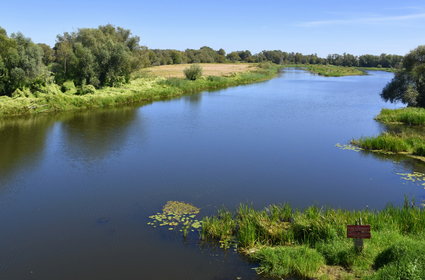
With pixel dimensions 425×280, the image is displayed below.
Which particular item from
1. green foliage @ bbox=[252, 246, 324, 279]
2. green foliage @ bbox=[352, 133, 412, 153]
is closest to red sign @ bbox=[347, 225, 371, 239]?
green foliage @ bbox=[252, 246, 324, 279]

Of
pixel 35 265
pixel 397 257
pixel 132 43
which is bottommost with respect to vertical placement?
pixel 35 265

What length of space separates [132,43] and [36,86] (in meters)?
29.4

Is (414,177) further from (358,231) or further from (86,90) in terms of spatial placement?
(86,90)

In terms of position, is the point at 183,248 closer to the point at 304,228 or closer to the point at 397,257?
the point at 304,228

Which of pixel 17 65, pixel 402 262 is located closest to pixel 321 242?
pixel 402 262

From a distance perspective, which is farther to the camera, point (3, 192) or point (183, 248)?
point (3, 192)

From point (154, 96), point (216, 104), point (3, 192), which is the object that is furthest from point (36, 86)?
point (3, 192)

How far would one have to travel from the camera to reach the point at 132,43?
57438mm

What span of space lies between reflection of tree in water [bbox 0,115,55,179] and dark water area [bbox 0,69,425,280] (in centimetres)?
8

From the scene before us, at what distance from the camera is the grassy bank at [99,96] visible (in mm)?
28109

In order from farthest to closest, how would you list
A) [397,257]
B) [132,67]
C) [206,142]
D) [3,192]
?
[132,67], [206,142], [3,192], [397,257]

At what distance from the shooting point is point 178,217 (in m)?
11.2

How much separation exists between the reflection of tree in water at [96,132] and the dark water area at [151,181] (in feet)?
0.25

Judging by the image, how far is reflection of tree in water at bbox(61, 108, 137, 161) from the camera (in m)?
18.7
